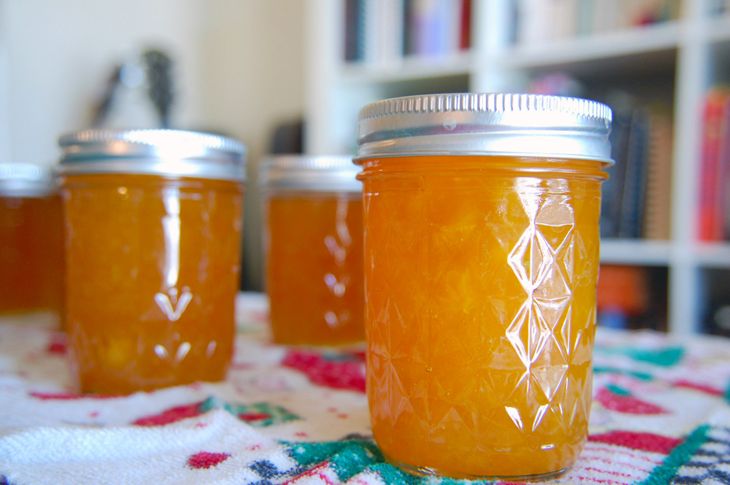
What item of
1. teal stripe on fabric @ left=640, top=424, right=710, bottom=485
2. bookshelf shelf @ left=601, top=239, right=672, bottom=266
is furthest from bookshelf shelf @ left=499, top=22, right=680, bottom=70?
teal stripe on fabric @ left=640, top=424, right=710, bottom=485

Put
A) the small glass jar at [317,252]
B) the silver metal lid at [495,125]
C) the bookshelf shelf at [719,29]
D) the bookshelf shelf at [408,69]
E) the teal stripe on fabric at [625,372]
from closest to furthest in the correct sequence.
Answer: the silver metal lid at [495,125]
the teal stripe on fabric at [625,372]
the small glass jar at [317,252]
the bookshelf shelf at [719,29]
the bookshelf shelf at [408,69]

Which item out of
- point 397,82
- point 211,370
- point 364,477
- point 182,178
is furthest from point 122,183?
point 397,82

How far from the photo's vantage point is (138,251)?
540 mm

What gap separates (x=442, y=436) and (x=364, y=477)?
55 millimetres

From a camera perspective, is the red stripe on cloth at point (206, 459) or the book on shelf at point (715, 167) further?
the book on shelf at point (715, 167)

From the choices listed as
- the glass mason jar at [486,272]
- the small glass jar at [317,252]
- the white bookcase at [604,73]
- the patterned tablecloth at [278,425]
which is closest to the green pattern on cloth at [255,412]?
the patterned tablecloth at [278,425]

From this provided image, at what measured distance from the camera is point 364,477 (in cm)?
36

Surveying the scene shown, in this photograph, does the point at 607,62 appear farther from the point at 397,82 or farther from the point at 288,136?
the point at 288,136

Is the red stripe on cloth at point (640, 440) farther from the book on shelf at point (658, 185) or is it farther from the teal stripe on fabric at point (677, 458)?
the book on shelf at point (658, 185)

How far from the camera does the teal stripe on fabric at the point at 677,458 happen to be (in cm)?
38

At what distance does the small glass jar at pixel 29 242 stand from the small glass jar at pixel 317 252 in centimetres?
30

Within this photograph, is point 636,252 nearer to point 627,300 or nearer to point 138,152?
point 627,300

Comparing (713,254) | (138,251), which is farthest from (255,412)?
(713,254)

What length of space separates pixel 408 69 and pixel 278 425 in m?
1.41
